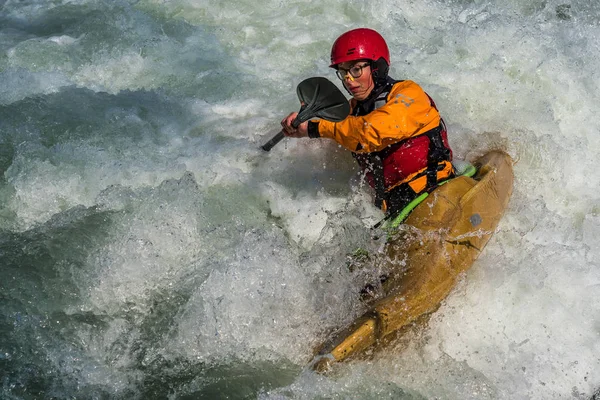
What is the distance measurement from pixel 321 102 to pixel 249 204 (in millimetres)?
930

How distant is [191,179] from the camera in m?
4.23

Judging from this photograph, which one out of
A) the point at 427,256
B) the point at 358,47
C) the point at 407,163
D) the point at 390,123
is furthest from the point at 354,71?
the point at 427,256

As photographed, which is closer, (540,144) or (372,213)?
(372,213)

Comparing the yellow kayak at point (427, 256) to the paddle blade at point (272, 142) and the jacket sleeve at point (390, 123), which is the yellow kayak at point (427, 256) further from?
the paddle blade at point (272, 142)

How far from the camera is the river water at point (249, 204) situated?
3381mm

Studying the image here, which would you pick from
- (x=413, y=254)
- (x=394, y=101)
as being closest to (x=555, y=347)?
(x=413, y=254)

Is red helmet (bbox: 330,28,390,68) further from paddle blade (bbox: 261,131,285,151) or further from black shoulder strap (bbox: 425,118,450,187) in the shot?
paddle blade (bbox: 261,131,285,151)

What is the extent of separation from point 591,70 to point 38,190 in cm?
470

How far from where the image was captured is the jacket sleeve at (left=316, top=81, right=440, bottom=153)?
3.69 meters

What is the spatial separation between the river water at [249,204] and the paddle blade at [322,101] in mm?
594

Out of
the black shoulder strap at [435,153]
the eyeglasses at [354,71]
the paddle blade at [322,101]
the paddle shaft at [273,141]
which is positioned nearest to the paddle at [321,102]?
the paddle blade at [322,101]

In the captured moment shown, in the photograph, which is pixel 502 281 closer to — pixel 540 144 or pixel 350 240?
pixel 350 240

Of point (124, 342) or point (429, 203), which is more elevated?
point (429, 203)

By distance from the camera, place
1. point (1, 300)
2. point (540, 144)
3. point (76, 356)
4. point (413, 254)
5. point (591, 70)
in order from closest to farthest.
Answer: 1. point (76, 356)
2. point (1, 300)
3. point (413, 254)
4. point (540, 144)
5. point (591, 70)
